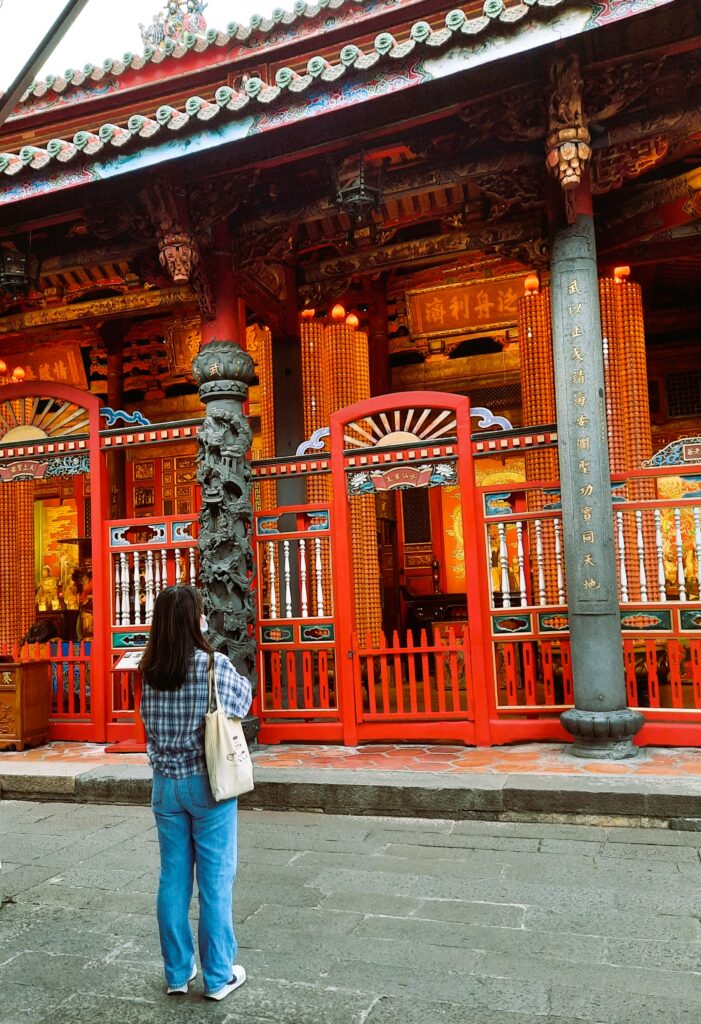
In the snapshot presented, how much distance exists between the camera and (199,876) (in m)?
3.29

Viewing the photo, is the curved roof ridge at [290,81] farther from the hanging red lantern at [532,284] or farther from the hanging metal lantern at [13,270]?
the hanging red lantern at [532,284]

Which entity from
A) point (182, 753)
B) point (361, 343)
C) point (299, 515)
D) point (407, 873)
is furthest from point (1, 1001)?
point (361, 343)

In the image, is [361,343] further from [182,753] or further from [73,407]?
[182,753]

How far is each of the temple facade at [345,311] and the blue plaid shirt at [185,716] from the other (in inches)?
156

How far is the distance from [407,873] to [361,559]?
685 centimetres

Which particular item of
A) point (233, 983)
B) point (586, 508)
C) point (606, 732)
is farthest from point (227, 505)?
point (233, 983)

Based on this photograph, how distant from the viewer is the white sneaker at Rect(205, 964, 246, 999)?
321 cm

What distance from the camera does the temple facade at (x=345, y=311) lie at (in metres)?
6.49

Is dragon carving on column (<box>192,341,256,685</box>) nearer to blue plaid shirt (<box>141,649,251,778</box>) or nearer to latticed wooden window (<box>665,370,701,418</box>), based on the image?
blue plaid shirt (<box>141,649,251,778</box>)

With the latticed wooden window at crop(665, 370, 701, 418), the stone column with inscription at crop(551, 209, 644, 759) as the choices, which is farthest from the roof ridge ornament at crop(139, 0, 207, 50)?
the latticed wooden window at crop(665, 370, 701, 418)

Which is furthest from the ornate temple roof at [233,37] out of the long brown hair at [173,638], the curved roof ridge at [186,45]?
the long brown hair at [173,638]

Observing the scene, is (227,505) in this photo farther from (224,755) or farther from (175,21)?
(175,21)

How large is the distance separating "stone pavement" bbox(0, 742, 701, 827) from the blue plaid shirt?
9.59ft

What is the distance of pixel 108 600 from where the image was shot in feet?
27.6
